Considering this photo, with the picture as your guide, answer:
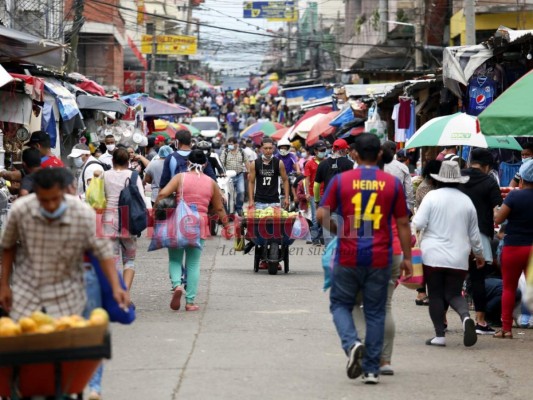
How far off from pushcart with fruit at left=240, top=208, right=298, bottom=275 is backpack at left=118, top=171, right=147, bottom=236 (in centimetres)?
462

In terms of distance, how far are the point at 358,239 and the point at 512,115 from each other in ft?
9.20

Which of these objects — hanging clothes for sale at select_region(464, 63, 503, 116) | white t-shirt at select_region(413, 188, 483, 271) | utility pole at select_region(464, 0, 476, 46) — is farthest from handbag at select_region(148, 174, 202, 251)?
utility pole at select_region(464, 0, 476, 46)

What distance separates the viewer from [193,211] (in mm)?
12367

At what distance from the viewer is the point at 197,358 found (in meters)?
9.58

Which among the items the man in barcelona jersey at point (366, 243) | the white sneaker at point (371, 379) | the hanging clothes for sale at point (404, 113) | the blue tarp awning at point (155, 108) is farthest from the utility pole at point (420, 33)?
the white sneaker at point (371, 379)

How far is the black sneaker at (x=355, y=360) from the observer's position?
328 inches

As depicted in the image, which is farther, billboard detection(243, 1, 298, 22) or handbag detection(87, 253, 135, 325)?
billboard detection(243, 1, 298, 22)

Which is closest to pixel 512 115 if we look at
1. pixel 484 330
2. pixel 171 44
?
pixel 484 330

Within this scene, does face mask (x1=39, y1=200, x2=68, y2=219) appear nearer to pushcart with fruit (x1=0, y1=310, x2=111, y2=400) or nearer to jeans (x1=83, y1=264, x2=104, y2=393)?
jeans (x1=83, y1=264, x2=104, y2=393)

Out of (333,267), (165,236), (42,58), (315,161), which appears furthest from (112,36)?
(333,267)

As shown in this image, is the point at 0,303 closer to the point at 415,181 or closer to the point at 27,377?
the point at 27,377

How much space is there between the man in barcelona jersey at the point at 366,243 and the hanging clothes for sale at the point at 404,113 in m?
15.1

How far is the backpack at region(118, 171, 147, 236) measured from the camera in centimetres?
1194

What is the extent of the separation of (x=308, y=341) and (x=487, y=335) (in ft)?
6.52
